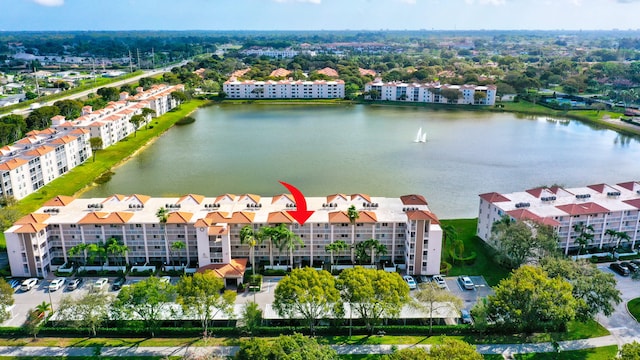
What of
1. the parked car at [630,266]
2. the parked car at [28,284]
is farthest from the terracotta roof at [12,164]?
the parked car at [630,266]

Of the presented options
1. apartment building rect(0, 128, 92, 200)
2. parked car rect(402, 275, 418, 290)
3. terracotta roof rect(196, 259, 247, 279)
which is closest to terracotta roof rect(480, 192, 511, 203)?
parked car rect(402, 275, 418, 290)

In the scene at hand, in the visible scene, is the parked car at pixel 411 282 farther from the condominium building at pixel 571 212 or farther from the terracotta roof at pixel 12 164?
the terracotta roof at pixel 12 164

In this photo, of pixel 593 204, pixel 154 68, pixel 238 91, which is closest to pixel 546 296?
pixel 593 204

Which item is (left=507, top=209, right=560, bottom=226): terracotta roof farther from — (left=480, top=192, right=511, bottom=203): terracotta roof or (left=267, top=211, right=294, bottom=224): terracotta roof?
(left=267, top=211, right=294, bottom=224): terracotta roof

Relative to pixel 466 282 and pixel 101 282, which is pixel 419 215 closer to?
pixel 466 282

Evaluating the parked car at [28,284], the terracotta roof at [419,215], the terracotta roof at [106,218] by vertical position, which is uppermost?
the terracotta roof at [419,215]

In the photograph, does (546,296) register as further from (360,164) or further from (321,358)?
(360,164)
